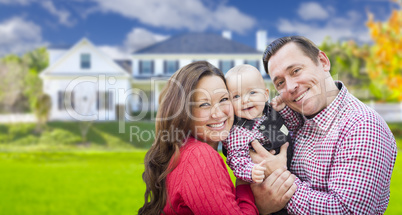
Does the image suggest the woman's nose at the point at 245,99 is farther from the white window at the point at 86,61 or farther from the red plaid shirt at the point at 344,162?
the white window at the point at 86,61

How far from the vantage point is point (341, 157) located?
2.25 m

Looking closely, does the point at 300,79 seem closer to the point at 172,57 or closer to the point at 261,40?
the point at 172,57

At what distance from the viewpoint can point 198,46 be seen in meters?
22.9

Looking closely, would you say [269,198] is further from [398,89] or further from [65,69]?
[65,69]

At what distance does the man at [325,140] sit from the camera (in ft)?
7.11

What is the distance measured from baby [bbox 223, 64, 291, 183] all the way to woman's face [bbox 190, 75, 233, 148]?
121 millimetres

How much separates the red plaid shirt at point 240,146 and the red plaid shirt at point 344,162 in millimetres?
330

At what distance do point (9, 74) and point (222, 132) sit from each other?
95.2ft

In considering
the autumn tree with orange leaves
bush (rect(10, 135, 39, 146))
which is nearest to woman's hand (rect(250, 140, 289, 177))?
the autumn tree with orange leaves

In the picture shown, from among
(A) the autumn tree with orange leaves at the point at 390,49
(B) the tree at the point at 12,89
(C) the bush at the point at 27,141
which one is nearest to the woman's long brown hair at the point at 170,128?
(A) the autumn tree with orange leaves at the point at 390,49

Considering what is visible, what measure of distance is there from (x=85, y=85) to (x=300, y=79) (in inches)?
743

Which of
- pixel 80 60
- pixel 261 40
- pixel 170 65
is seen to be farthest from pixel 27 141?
pixel 261 40

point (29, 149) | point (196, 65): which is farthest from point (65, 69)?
point (196, 65)

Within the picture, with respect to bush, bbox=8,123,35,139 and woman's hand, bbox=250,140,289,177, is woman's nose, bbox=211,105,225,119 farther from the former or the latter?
bush, bbox=8,123,35,139
